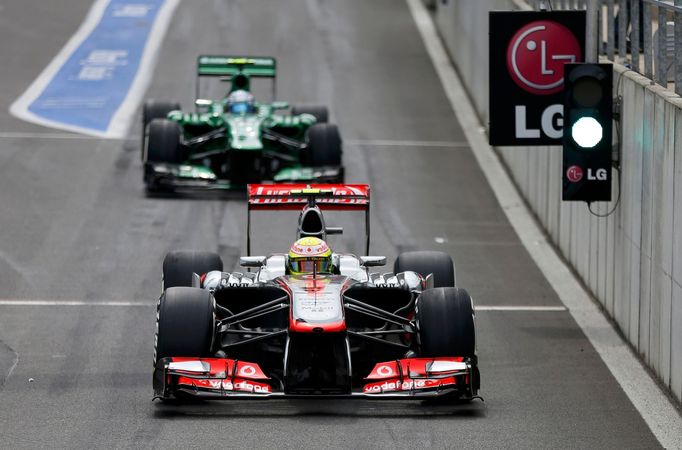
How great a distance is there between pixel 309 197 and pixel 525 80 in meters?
2.86

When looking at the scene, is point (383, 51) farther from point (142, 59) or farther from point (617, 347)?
point (617, 347)

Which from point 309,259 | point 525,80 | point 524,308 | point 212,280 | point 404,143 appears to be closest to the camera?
point 309,259

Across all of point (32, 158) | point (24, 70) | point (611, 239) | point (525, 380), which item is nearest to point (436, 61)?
point (24, 70)

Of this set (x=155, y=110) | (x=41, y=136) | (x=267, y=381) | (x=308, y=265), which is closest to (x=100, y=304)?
(x=308, y=265)

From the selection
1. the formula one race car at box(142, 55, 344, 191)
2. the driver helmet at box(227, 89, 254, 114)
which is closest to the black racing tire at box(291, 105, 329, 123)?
the formula one race car at box(142, 55, 344, 191)

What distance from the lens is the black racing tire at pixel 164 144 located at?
76.9 feet

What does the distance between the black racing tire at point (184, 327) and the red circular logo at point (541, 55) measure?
4800 mm

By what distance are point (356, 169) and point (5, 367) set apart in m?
12.1

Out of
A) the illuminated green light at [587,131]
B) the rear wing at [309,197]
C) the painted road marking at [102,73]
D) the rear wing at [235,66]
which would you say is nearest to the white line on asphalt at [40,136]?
the painted road marking at [102,73]

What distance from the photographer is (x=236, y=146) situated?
2338 centimetres

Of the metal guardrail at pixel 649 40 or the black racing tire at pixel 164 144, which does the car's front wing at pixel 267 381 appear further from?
the black racing tire at pixel 164 144

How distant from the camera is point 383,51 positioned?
120ft

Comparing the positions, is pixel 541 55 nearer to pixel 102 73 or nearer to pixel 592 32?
pixel 592 32

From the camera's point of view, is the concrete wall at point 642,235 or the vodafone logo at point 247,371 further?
the concrete wall at point 642,235
